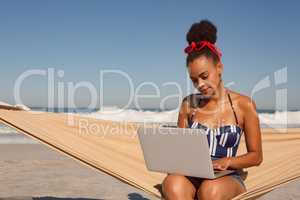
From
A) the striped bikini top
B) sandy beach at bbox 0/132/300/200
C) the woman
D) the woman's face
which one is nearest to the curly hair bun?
the woman

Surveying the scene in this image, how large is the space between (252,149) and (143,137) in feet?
1.50

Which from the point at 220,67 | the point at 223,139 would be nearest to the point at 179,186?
the point at 223,139

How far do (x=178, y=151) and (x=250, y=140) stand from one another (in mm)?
362

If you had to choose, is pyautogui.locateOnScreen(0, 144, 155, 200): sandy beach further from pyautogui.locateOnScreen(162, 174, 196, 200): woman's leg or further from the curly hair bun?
the curly hair bun

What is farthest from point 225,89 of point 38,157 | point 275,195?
point 38,157

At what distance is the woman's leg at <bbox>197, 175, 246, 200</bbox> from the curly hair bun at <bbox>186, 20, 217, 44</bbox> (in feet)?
2.01

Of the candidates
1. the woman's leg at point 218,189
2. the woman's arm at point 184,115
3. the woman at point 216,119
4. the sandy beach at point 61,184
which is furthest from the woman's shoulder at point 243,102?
the sandy beach at point 61,184

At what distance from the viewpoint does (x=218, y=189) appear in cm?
147

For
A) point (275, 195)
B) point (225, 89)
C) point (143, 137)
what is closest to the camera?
point (143, 137)

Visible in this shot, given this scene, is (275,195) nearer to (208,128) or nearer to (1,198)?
(208,128)

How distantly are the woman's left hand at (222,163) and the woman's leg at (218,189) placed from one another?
5cm

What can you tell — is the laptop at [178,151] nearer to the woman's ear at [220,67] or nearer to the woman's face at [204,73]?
the woman's face at [204,73]

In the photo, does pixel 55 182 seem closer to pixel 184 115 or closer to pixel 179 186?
pixel 184 115

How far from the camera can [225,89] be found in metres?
1.88
